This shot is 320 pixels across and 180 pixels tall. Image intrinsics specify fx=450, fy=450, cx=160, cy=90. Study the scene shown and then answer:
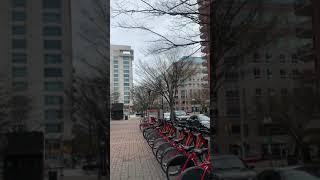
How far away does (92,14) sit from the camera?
12.2 feet

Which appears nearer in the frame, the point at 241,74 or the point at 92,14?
the point at 92,14

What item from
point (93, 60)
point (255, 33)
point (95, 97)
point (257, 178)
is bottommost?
point (257, 178)

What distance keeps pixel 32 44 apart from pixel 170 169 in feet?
18.7

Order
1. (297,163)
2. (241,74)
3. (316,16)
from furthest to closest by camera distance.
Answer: (241,74)
(297,163)
(316,16)

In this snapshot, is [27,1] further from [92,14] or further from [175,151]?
[175,151]

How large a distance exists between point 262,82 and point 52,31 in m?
1.82

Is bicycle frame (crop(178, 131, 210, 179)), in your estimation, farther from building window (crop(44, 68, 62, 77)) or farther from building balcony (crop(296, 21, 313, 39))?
building window (crop(44, 68, 62, 77))

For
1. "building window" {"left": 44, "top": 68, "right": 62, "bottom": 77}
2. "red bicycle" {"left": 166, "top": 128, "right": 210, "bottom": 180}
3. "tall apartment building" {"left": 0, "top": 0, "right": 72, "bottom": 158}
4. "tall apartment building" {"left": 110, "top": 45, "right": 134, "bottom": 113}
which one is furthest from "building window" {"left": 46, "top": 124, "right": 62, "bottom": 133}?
"tall apartment building" {"left": 110, "top": 45, "right": 134, "bottom": 113}

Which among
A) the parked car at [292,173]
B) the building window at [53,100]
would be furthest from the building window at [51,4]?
the parked car at [292,173]

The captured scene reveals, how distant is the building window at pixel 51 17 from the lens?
365 cm

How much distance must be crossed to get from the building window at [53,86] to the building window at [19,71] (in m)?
0.19

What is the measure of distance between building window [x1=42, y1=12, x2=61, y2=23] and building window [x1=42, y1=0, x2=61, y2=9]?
0.16 feet

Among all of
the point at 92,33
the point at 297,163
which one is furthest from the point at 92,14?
the point at 297,163

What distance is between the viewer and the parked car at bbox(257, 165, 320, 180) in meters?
3.53
